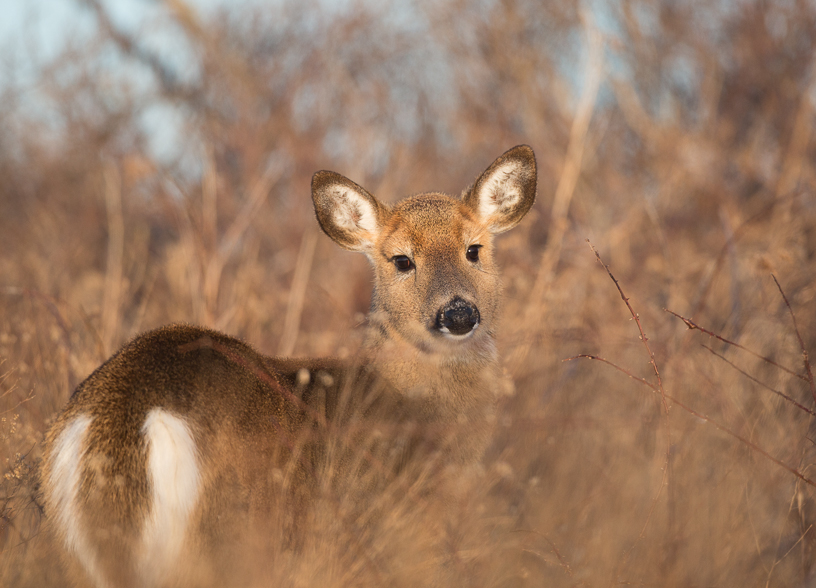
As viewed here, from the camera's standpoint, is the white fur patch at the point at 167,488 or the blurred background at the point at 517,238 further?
the blurred background at the point at 517,238

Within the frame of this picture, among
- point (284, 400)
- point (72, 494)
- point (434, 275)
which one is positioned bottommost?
point (72, 494)

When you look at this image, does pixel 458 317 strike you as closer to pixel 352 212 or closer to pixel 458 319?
pixel 458 319

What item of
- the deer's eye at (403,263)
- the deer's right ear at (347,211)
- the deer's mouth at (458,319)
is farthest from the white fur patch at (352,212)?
the deer's mouth at (458,319)

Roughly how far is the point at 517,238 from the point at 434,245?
2627 millimetres

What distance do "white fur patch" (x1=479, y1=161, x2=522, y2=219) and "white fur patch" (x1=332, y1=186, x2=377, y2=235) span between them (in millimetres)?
614

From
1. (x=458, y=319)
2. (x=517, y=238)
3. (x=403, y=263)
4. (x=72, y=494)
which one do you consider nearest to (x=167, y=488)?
(x=72, y=494)

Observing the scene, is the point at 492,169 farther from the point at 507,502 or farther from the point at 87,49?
the point at 87,49

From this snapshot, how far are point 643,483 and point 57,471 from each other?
3071 millimetres

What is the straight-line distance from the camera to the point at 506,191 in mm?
4496

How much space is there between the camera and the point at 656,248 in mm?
7285

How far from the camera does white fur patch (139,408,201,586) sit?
2463 millimetres

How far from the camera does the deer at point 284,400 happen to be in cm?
249

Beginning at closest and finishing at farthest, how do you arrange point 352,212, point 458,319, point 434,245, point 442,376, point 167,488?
1. point 167,488
2. point 458,319
3. point 442,376
4. point 434,245
5. point 352,212

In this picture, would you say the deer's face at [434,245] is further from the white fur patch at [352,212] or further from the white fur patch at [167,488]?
the white fur patch at [167,488]
